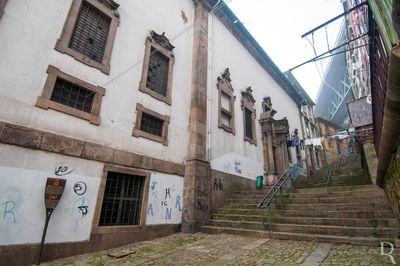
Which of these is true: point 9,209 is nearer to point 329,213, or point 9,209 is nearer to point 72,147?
point 72,147

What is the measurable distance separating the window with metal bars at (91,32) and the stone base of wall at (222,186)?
6768 millimetres

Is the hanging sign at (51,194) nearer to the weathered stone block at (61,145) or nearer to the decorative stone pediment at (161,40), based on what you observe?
the weathered stone block at (61,145)

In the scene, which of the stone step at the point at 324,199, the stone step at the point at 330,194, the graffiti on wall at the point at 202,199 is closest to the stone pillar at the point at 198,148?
the graffiti on wall at the point at 202,199

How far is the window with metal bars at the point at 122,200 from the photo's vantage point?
6707mm

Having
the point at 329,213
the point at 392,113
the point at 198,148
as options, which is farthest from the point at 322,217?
the point at 392,113

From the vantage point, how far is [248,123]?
14898mm

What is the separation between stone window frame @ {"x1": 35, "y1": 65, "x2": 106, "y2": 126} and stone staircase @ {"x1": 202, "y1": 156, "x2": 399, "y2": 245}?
5752 mm

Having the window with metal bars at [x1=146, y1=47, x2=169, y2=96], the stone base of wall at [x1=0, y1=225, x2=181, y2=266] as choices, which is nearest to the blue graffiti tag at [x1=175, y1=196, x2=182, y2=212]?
the stone base of wall at [x1=0, y1=225, x2=181, y2=266]

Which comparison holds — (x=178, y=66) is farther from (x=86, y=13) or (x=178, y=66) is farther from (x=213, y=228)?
(x=213, y=228)

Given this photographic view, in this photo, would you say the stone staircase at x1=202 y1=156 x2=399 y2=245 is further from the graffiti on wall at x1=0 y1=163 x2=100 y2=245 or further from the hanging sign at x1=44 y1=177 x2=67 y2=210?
the hanging sign at x1=44 y1=177 x2=67 y2=210

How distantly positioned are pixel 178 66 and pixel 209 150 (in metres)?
4.27

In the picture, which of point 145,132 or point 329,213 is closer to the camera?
point 329,213

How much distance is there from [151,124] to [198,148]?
90.0 inches

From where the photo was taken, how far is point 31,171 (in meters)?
5.27
